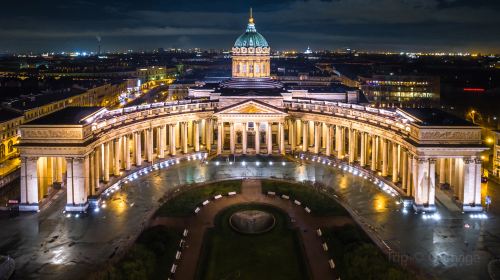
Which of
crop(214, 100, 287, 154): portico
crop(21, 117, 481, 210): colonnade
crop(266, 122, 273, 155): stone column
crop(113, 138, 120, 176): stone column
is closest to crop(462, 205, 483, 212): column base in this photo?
crop(21, 117, 481, 210): colonnade

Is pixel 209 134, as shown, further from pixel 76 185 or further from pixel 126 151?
pixel 76 185

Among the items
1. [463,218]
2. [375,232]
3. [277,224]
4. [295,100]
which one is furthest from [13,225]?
[295,100]

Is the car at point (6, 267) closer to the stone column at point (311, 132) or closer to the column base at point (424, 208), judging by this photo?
the column base at point (424, 208)

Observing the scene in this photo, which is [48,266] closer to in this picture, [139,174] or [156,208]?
[156,208]

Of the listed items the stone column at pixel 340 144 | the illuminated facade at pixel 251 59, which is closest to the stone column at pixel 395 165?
the stone column at pixel 340 144

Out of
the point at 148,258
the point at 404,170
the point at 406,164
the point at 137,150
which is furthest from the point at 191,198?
the point at 406,164
